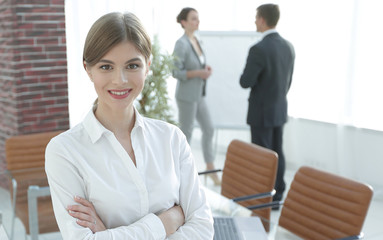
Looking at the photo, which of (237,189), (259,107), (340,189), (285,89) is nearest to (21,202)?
(237,189)

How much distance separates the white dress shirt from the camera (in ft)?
4.18

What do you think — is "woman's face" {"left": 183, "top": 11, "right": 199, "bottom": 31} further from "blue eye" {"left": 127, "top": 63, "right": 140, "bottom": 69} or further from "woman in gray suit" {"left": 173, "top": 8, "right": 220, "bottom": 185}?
"blue eye" {"left": 127, "top": 63, "right": 140, "bottom": 69}

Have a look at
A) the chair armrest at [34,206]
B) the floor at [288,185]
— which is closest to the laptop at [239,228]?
the chair armrest at [34,206]

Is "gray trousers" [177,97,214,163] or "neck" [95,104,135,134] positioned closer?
"neck" [95,104,135,134]

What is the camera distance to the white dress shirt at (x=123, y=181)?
1274 mm

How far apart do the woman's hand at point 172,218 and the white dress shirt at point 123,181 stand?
0.06 feet

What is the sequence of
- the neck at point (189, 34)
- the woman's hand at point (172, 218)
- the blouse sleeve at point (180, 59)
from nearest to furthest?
1. the woman's hand at point (172, 218)
2. the blouse sleeve at point (180, 59)
3. the neck at point (189, 34)

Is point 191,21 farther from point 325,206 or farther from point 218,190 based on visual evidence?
point 325,206

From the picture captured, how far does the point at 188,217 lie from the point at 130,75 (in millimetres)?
524

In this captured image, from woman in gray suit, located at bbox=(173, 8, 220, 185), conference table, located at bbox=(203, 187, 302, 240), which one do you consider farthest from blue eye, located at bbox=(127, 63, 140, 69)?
woman in gray suit, located at bbox=(173, 8, 220, 185)

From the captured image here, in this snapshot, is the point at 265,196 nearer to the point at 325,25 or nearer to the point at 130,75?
the point at 130,75

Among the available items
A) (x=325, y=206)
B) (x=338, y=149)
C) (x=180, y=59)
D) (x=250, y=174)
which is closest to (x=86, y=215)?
(x=325, y=206)

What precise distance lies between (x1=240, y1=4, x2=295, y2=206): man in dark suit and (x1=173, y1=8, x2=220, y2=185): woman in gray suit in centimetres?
69

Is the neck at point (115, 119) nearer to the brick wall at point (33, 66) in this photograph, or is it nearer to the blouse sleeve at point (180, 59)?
the brick wall at point (33, 66)
